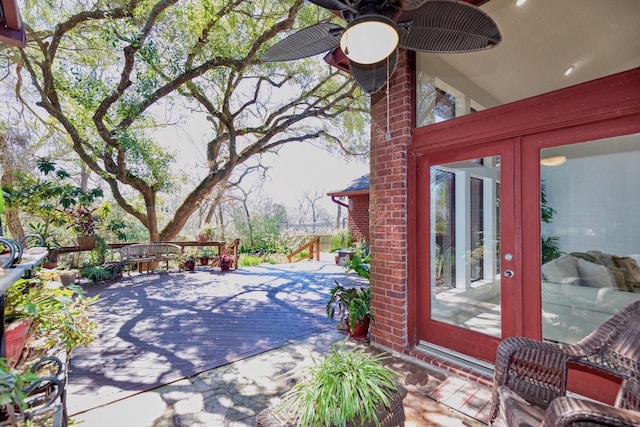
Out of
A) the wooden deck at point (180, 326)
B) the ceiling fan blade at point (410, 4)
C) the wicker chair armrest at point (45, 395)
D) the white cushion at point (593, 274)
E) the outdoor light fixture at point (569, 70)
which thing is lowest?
the wooden deck at point (180, 326)

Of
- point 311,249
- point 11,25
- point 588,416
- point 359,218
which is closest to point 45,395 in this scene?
point 11,25

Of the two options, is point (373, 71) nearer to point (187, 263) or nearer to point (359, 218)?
point (187, 263)

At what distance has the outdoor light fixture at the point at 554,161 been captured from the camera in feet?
7.21

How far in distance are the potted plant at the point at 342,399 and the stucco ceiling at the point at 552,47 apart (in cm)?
236

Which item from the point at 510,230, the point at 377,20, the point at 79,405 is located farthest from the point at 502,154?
the point at 79,405

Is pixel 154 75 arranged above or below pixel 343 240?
above

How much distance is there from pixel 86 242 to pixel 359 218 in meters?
7.74

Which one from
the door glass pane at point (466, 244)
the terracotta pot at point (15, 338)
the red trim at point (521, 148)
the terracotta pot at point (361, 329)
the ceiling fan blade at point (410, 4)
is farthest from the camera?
the terracotta pot at point (361, 329)

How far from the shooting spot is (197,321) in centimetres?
407

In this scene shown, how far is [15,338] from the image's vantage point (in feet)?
4.07

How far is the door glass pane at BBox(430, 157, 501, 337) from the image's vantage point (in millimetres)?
2539

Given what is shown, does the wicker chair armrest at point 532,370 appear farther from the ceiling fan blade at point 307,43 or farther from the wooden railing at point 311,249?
the wooden railing at point 311,249

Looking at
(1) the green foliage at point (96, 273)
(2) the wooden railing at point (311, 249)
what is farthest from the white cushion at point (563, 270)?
(2) the wooden railing at point (311, 249)

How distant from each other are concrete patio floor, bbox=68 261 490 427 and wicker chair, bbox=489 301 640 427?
55 cm
